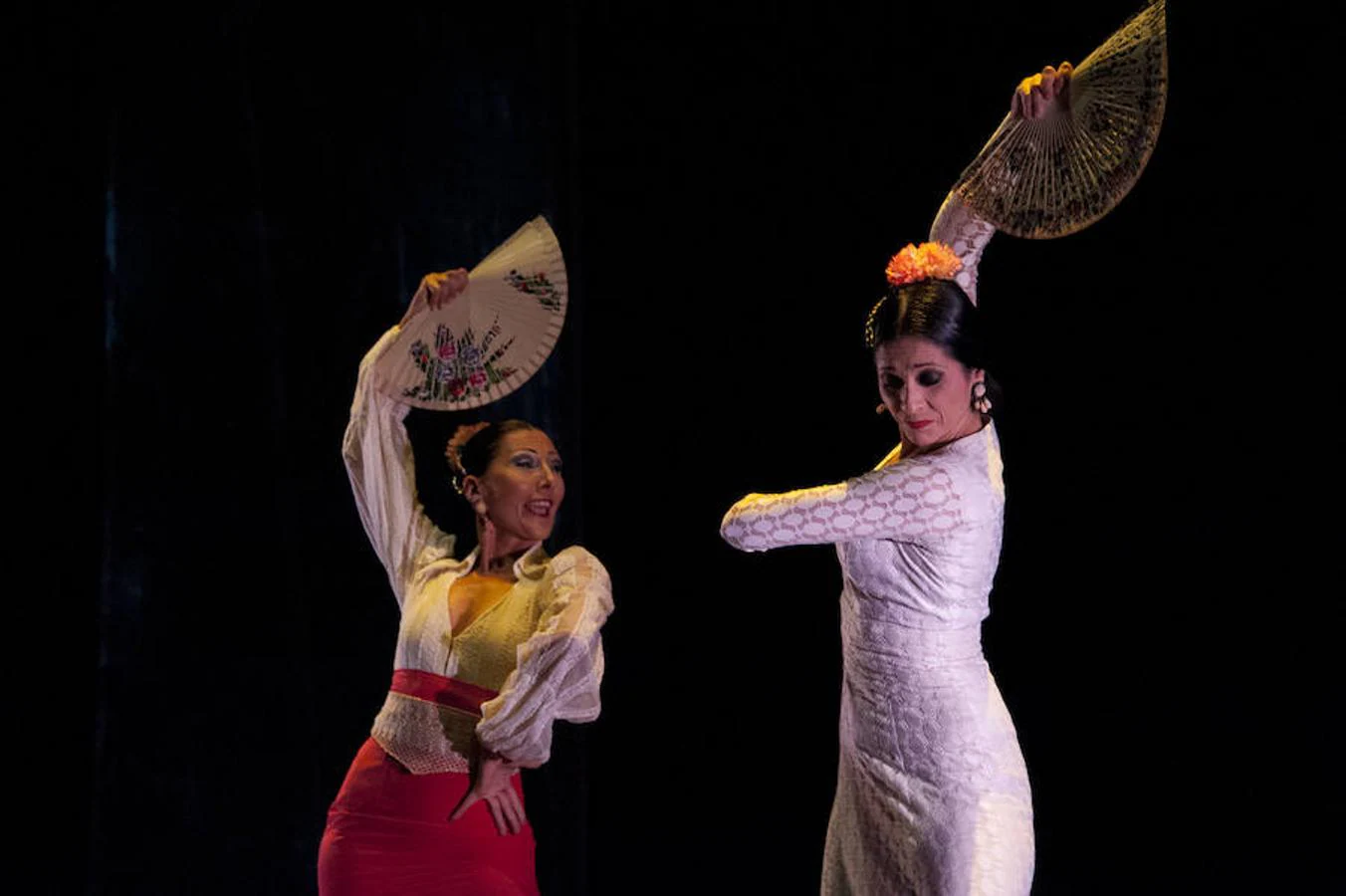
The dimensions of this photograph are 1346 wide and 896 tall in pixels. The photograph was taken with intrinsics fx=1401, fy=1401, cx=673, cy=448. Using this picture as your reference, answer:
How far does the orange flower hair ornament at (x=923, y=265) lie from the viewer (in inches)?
82.3

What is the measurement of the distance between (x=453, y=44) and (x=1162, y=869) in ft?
8.83

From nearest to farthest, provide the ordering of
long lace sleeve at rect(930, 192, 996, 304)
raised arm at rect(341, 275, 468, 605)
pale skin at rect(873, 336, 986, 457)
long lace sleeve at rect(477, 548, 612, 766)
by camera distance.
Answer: pale skin at rect(873, 336, 986, 457) < long lace sleeve at rect(930, 192, 996, 304) < long lace sleeve at rect(477, 548, 612, 766) < raised arm at rect(341, 275, 468, 605)

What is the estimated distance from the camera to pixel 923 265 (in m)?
2.09

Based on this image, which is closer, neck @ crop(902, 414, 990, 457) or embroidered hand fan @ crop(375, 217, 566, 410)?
neck @ crop(902, 414, 990, 457)

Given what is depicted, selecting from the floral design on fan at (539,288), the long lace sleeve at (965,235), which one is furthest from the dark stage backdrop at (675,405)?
the long lace sleeve at (965,235)

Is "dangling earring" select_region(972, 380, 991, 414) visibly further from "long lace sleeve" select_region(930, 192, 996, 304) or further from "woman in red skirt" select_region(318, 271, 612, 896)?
"woman in red skirt" select_region(318, 271, 612, 896)

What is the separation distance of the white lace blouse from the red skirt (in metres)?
0.05

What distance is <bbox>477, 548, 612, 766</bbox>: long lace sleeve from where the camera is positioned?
2.47 metres

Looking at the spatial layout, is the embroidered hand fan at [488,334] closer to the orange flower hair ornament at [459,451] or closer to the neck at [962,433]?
the orange flower hair ornament at [459,451]

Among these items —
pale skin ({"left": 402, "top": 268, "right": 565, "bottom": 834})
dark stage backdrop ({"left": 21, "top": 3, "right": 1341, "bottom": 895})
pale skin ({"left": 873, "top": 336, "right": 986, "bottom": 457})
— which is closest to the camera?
pale skin ({"left": 873, "top": 336, "right": 986, "bottom": 457})

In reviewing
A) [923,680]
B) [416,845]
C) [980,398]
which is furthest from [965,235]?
[416,845]

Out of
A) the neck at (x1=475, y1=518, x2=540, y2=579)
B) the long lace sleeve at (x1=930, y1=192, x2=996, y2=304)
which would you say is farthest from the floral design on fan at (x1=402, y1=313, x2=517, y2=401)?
the long lace sleeve at (x1=930, y1=192, x2=996, y2=304)

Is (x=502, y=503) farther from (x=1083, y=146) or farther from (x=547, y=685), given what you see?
(x=1083, y=146)

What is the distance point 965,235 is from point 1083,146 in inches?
9.4
